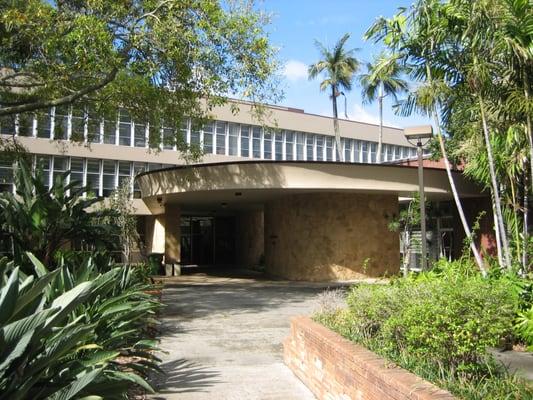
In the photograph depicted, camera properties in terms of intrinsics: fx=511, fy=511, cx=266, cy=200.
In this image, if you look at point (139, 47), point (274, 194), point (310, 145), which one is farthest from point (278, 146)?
point (139, 47)

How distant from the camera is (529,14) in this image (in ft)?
29.8

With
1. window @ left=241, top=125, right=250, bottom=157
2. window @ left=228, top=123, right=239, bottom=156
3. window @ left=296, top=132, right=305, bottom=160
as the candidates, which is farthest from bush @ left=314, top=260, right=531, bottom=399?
window @ left=296, top=132, right=305, bottom=160

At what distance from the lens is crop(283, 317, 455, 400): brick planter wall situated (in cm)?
397

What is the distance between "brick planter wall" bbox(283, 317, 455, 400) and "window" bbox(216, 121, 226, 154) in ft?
95.6

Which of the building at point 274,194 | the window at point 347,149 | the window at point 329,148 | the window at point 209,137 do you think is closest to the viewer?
the building at point 274,194

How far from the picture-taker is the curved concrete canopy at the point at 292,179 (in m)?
17.6

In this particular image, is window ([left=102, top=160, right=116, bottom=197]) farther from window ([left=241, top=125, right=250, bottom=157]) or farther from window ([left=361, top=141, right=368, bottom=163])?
window ([left=361, top=141, right=368, bottom=163])

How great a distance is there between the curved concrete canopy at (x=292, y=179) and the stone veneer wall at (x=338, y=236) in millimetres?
936

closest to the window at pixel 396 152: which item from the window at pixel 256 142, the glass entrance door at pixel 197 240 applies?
the window at pixel 256 142

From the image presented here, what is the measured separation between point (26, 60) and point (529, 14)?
39.7 ft

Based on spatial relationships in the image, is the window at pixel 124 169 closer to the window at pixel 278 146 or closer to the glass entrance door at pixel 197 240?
the glass entrance door at pixel 197 240

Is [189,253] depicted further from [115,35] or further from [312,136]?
[115,35]

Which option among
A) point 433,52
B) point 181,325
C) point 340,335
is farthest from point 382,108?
point 340,335

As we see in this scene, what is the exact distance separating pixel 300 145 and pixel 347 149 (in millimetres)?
5255
